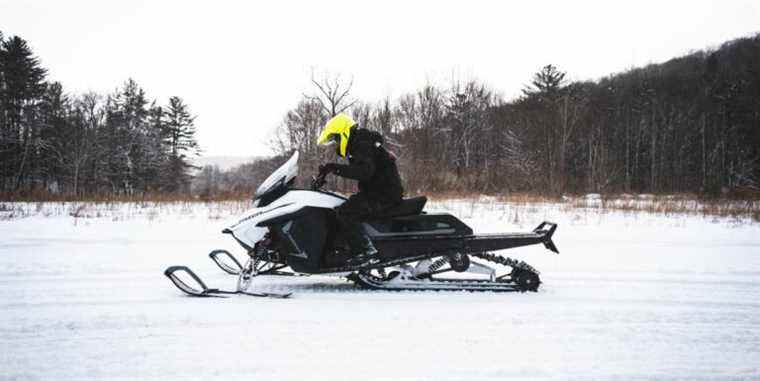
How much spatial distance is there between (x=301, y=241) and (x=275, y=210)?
366mm

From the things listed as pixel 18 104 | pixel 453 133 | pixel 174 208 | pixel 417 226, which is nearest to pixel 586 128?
pixel 453 133

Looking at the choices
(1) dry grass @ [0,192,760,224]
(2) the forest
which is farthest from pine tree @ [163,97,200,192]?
(1) dry grass @ [0,192,760,224]

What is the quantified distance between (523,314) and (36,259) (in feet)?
17.9

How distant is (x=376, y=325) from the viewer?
307 centimetres

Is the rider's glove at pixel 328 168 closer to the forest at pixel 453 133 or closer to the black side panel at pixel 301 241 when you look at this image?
the black side panel at pixel 301 241

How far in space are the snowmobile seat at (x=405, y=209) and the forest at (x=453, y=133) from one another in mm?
A: 20529

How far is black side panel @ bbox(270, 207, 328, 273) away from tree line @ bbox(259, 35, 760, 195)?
20588mm

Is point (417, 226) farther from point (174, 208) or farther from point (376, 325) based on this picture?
point (174, 208)

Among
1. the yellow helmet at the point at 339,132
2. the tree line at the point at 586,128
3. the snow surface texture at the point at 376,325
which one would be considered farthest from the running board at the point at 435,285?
the tree line at the point at 586,128

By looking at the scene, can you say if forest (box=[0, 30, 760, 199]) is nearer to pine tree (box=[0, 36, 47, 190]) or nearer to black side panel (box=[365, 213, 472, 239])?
pine tree (box=[0, 36, 47, 190])

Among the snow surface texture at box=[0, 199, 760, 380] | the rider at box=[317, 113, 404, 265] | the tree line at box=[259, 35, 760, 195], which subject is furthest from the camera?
the tree line at box=[259, 35, 760, 195]

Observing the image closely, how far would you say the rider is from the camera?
3.95m

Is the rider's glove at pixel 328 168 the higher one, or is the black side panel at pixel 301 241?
the rider's glove at pixel 328 168

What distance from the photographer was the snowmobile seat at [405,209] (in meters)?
4.02
